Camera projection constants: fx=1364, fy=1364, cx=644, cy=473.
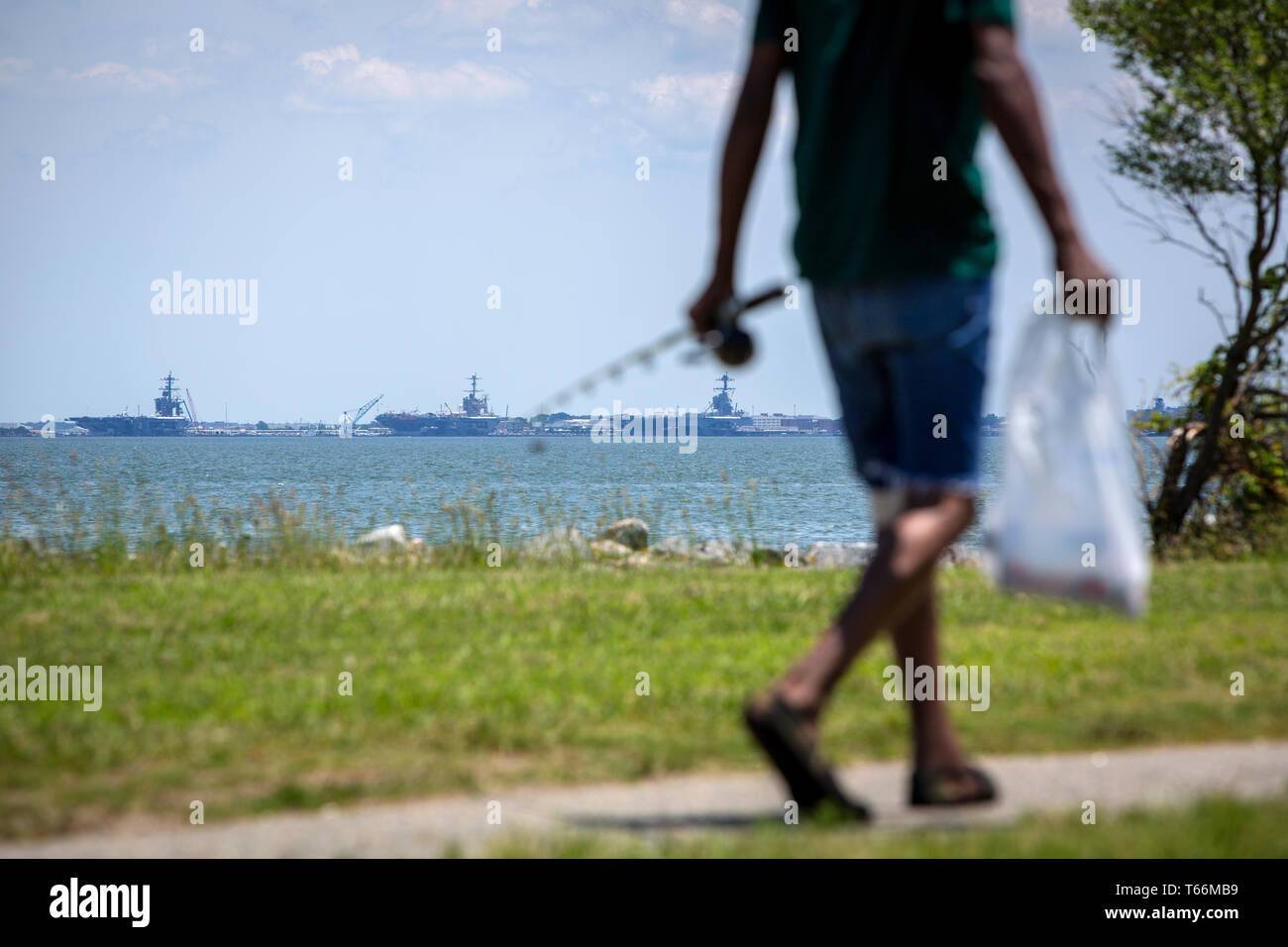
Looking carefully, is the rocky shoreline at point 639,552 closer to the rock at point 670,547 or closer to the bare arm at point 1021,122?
the rock at point 670,547

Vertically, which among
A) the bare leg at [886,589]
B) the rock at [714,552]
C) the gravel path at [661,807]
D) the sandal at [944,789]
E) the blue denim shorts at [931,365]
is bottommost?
the gravel path at [661,807]

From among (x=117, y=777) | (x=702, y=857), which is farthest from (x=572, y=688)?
(x=702, y=857)

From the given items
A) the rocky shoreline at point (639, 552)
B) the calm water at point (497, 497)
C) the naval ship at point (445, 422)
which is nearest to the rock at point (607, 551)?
the rocky shoreline at point (639, 552)

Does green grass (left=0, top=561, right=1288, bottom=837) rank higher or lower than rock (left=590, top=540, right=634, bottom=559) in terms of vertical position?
lower

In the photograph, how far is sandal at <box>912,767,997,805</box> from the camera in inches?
133

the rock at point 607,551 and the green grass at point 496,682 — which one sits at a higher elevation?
the rock at point 607,551

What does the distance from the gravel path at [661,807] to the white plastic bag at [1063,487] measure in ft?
1.92

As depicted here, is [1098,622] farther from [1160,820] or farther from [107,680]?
[107,680]

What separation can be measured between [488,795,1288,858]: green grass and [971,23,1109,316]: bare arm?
4.17 feet

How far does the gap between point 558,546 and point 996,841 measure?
8600 mm

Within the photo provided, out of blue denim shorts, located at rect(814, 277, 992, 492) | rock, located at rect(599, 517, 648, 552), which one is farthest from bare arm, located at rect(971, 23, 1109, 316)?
rock, located at rect(599, 517, 648, 552)

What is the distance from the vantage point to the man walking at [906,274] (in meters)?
3.17

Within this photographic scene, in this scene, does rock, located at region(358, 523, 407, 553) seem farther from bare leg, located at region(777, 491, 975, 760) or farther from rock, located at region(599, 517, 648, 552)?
bare leg, located at region(777, 491, 975, 760)
